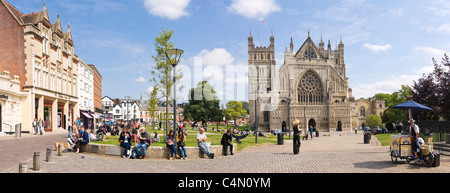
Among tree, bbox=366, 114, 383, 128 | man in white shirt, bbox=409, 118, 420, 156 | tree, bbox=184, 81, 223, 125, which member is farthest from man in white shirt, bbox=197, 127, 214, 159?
tree, bbox=366, 114, 383, 128

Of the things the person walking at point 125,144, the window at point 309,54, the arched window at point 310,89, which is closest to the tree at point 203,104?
the arched window at point 310,89

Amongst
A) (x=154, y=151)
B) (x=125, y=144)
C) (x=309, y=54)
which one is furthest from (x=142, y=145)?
(x=309, y=54)

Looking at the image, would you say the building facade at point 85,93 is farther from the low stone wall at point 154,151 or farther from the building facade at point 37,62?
the low stone wall at point 154,151

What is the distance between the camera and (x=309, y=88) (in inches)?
2835

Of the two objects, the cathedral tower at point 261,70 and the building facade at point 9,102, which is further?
the cathedral tower at point 261,70

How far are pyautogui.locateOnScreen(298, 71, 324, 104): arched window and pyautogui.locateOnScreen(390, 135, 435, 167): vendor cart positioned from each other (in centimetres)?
5948

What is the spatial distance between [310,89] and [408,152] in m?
61.7

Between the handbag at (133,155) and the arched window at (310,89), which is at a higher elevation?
the arched window at (310,89)

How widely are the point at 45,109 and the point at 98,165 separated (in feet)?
82.0

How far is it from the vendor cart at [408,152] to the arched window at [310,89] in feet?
195

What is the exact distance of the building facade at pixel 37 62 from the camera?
28359mm

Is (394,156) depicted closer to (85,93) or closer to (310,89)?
(85,93)

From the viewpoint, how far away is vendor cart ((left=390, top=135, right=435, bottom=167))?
11125mm

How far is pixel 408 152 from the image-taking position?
1189 centimetres
